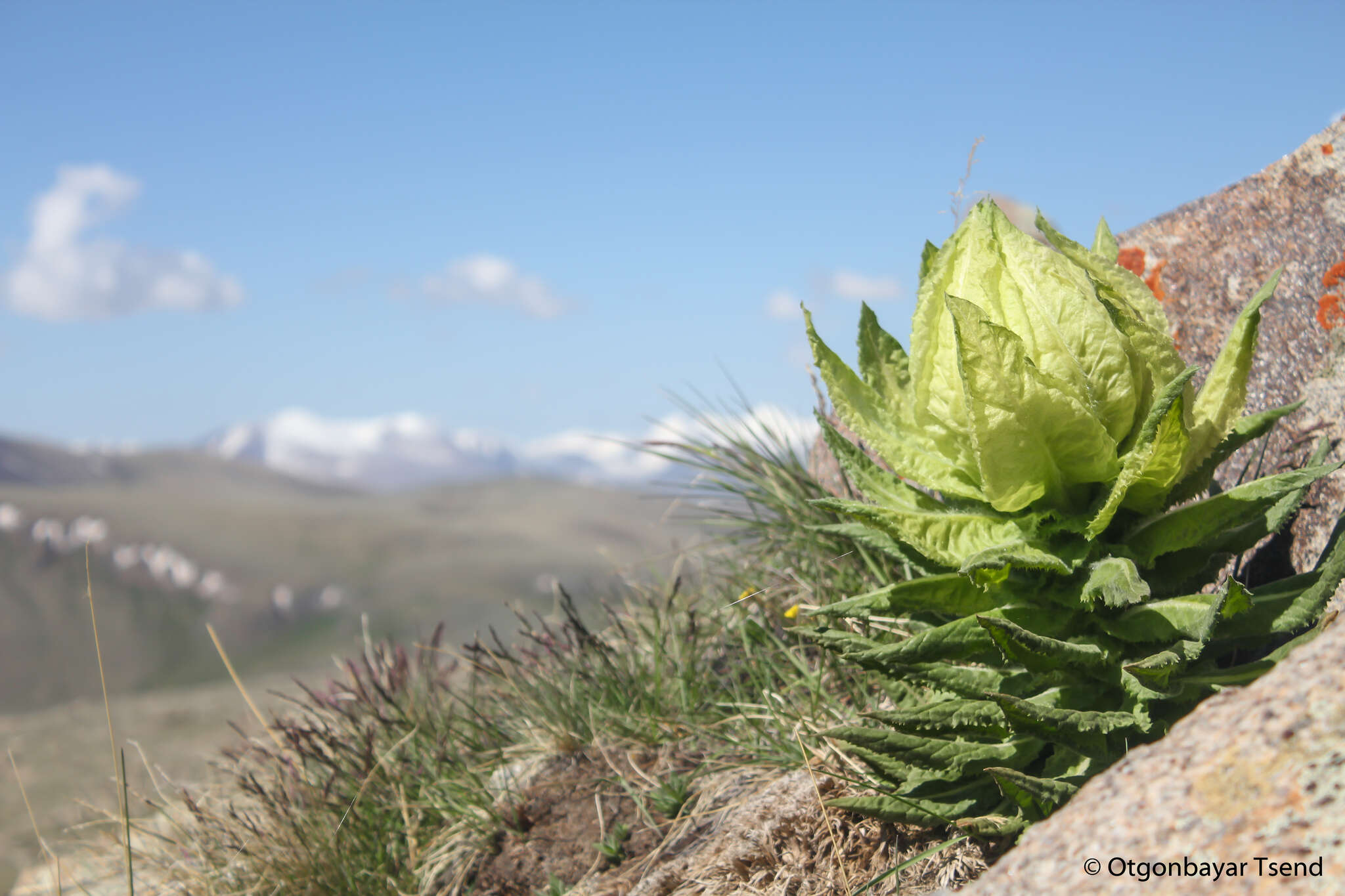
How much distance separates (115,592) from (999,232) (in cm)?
11732

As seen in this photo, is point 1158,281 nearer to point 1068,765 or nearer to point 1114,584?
point 1114,584

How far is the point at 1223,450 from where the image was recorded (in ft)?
6.45

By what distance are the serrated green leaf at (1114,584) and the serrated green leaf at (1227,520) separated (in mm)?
145

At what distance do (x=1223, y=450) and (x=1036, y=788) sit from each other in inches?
35.2

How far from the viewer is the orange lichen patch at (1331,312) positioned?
2.60 metres

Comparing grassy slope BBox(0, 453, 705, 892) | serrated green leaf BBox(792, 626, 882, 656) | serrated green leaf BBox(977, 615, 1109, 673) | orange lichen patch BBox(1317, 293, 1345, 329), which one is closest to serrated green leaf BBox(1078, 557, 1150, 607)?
serrated green leaf BBox(977, 615, 1109, 673)

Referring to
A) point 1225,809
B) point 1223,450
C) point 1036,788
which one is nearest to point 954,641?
point 1036,788

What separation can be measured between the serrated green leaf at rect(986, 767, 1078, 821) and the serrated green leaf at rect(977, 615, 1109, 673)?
22 cm

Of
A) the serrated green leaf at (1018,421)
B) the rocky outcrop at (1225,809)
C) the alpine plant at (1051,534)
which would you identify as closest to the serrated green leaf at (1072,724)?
the alpine plant at (1051,534)

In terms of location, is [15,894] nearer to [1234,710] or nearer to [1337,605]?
[1234,710]

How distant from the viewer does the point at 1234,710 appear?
133cm

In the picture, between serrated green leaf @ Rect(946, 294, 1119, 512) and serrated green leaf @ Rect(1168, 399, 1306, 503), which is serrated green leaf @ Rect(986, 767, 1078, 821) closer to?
serrated green leaf @ Rect(946, 294, 1119, 512)

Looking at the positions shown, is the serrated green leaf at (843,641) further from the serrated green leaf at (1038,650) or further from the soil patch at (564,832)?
the soil patch at (564,832)

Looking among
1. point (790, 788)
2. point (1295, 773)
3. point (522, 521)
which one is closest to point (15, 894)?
point (790, 788)
